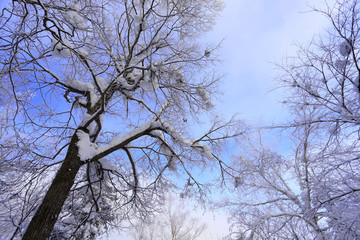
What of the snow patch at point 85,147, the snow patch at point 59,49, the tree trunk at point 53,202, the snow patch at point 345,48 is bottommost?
the tree trunk at point 53,202

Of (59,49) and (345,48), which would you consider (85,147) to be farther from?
(345,48)

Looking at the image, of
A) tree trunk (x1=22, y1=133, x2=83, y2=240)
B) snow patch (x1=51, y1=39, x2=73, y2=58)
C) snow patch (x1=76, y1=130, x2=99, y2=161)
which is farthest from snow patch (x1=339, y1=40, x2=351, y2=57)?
tree trunk (x1=22, y1=133, x2=83, y2=240)

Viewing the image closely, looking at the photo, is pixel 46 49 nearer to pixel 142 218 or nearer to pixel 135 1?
pixel 135 1

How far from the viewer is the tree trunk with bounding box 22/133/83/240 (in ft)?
9.96

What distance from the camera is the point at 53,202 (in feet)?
11.0

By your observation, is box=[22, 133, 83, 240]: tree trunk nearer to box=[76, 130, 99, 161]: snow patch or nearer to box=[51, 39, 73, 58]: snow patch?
box=[76, 130, 99, 161]: snow patch

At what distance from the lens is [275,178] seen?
9.63 meters

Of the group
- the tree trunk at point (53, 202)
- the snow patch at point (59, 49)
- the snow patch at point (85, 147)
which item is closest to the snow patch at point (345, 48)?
the snow patch at point (59, 49)

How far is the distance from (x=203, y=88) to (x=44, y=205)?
4290 millimetres

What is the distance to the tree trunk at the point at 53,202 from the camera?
3037mm

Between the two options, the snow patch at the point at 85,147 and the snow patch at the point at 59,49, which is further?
the snow patch at the point at 85,147

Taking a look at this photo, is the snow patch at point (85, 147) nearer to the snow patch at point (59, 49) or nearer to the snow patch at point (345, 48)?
the snow patch at point (59, 49)

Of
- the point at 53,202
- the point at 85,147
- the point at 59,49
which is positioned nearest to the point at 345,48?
the point at 59,49

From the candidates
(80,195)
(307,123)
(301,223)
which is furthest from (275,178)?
(80,195)
